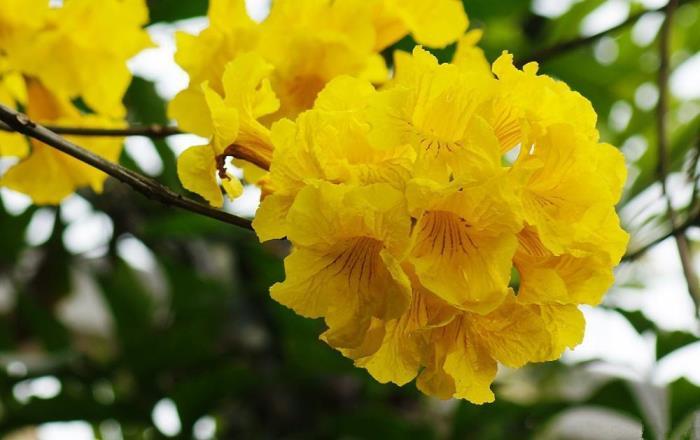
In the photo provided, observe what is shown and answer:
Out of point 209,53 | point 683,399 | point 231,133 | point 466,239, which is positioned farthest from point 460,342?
point 683,399

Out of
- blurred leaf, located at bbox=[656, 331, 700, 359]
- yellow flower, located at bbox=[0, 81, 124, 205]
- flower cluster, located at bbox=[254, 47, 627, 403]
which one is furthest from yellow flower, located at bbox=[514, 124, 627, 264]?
blurred leaf, located at bbox=[656, 331, 700, 359]

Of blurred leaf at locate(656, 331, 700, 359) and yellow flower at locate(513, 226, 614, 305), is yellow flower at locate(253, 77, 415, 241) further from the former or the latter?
blurred leaf at locate(656, 331, 700, 359)

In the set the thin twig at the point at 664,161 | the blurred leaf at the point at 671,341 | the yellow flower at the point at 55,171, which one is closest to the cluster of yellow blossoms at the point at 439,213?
the yellow flower at the point at 55,171

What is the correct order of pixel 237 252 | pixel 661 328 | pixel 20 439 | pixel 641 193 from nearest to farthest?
pixel 661 328
pixel 641 193
pixel 237 252
pixel 20 439

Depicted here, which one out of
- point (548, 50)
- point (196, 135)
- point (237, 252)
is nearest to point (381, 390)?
point (237, 252)

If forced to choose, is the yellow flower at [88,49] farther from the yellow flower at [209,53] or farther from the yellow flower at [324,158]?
the yellow flower at [324,158]

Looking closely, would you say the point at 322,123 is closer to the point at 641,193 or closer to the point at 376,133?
the point at 376,133
